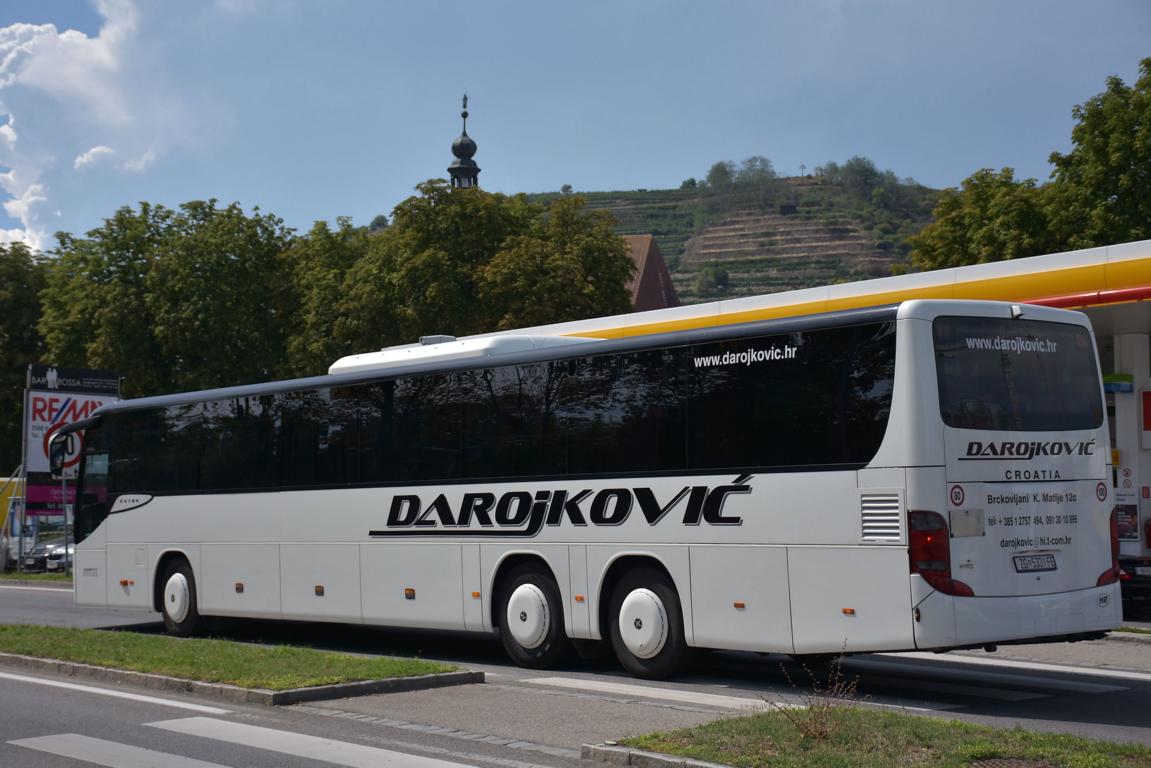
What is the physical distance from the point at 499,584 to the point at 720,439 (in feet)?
11.3

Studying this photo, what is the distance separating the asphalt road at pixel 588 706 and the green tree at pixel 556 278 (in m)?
25.7

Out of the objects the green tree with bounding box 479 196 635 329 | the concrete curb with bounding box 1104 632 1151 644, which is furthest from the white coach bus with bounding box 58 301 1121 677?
the green tree with bounding box 479 196 635 329

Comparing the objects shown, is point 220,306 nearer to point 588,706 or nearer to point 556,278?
point 556,278

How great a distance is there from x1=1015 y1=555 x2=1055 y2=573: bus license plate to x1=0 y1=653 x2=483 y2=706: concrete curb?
4746 millimetres

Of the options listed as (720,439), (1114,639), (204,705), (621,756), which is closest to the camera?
(621,756)

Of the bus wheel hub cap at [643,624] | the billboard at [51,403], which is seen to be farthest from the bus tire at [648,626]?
the billboard at [51,403]

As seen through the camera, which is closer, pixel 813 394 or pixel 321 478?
pixel 813 394

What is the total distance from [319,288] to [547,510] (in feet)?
115

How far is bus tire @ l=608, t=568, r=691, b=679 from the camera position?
473 inches

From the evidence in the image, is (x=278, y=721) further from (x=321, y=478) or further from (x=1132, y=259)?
(x=1132, y=259)

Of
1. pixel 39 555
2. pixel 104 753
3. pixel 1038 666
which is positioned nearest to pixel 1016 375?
pixel 1038 666

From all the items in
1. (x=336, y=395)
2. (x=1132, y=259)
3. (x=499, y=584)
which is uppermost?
(x=1132, y=259)

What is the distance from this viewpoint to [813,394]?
36.0ft

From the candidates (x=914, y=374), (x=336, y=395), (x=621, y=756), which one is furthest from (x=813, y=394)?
(x=336, y=395)
